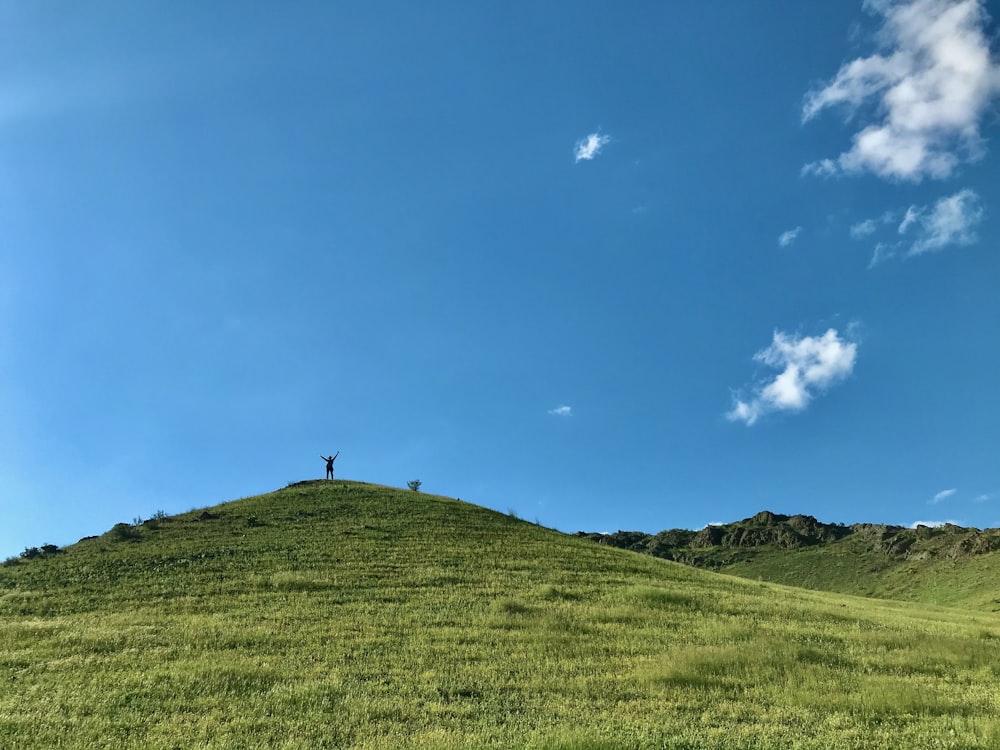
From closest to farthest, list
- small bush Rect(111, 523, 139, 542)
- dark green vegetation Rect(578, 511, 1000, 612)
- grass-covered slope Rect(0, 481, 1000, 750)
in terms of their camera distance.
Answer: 1. grass-covered slope Rect(0, 481, 1000, 750)
2. small bush Rect(111, 523, 139, 542)
3. dark green vegetation Rect(578, 511, 1000, 612)

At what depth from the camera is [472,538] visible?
4250 centimetres

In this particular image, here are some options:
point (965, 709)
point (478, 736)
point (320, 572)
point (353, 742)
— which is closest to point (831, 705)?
point (965, 709)

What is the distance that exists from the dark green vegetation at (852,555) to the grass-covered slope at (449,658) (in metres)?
30.8

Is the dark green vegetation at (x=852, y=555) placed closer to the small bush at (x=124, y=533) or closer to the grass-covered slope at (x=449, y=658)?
the grass-covered slope at (x=449, y=658)

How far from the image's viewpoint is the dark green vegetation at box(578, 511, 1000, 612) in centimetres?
5688

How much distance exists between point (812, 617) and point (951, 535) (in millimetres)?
59952

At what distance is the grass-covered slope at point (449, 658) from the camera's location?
1216cm

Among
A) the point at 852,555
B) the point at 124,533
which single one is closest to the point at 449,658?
the point at 124,533

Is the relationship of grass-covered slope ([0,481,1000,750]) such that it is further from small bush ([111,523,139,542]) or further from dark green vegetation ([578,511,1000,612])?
dark green vegetation ([578,511,1000,612])

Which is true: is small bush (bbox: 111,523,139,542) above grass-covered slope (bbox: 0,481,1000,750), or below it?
above

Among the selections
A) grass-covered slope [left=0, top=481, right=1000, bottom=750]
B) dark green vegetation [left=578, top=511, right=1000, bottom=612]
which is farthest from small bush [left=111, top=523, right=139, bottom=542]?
dark green vegetation [left=578, top=511, right=1000, bottom=612]

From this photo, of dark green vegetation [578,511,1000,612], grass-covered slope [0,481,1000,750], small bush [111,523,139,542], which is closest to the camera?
grass-covered slope [0,481,1000,750]

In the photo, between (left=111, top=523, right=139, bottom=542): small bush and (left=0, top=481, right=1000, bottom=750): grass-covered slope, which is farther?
(left=111, top=523, right=139, bottom=542): small bush

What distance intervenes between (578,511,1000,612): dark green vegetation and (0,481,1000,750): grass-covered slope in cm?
3077
